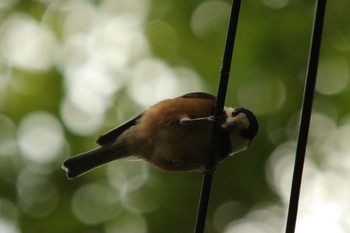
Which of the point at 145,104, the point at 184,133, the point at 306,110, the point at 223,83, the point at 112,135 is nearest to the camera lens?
the point at 306,110

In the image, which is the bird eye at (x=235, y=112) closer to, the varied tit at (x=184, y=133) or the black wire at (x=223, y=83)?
the varied tit at (x=184, y=133)

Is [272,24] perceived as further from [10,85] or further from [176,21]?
[10,85]

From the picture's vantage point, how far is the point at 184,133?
177 inches

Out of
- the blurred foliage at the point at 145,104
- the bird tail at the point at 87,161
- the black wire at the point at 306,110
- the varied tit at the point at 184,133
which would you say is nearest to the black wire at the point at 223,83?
the black wire at the point at 306,110

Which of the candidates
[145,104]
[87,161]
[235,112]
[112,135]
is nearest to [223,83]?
[235,112]

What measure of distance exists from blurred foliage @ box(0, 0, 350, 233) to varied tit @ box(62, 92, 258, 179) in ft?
10.2

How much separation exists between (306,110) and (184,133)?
82.4 inches

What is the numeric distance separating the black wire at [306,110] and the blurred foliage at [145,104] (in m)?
5.46

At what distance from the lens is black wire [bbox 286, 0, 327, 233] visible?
245 cm

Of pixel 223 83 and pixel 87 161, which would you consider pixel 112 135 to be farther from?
pixel 223 83

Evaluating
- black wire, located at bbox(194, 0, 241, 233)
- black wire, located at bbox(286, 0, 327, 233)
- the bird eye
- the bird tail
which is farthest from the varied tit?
black wire, located at bbox(286, 0, 327, 233)

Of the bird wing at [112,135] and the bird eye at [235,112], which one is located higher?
the bird eye at [235,112]

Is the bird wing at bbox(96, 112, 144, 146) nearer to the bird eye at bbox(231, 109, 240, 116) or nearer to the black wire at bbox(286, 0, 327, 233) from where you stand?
the bird eye at bbox(231, 109, 240, 116)

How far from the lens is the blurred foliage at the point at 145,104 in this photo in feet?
26.8
